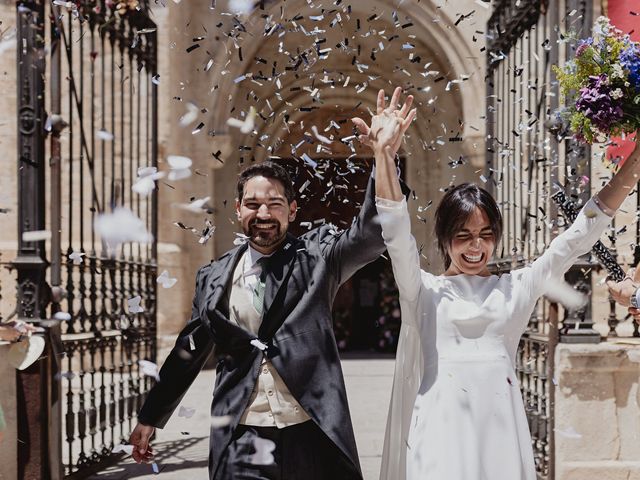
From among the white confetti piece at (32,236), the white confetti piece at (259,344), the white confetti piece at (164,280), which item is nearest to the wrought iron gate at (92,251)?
the white confetti piece at (32,236)

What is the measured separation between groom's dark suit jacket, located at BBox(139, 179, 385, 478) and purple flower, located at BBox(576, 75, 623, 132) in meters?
0.72

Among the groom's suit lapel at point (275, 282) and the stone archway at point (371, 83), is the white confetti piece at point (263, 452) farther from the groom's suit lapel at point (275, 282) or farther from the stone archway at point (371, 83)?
the stone archway at point (371, 83)

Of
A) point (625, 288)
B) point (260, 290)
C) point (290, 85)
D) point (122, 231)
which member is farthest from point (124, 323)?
point (290, 85)

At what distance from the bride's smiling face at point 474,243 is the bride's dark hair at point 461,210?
0.01 meters

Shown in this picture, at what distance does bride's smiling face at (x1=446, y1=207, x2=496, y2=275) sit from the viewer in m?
2.34

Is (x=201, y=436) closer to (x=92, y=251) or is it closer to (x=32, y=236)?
(x=92, y=251)

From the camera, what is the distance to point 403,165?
12.4 meters

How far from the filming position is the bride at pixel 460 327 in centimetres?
221

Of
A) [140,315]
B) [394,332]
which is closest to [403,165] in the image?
[394,332]

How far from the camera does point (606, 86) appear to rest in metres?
2.40

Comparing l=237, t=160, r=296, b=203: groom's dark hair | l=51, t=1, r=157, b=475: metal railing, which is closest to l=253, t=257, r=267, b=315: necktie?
l=237, t=160, r=296, b=203: groom's dark hair

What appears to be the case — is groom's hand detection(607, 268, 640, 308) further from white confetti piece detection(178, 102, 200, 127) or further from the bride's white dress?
white confetti piece detection(178, 102, 200, 127)

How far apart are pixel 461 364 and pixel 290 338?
1.78 ft

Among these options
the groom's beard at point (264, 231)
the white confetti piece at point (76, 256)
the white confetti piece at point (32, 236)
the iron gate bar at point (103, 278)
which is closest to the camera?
the groom's beard at point (264, 231)
